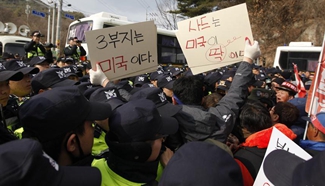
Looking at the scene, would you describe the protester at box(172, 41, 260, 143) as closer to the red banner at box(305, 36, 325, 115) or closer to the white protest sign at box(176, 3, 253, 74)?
the white protest sign at box(176, 3, 253, 74)

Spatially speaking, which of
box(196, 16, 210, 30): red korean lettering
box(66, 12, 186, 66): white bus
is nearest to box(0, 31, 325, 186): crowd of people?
box(196, 16, 210, 30): red korean lettering

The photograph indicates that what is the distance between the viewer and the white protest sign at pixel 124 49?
9.04 feet

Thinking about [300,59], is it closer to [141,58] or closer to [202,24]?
[202,24]

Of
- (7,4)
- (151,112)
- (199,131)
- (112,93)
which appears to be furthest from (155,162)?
(7,4)

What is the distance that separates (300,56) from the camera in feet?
51.9

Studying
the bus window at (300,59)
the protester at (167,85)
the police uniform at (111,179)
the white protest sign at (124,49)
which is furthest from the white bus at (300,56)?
the police uniform at (111,179)

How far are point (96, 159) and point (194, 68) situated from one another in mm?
1659

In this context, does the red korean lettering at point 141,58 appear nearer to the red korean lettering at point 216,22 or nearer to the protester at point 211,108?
the protester at point 211,108

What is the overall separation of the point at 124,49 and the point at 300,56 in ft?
49.4

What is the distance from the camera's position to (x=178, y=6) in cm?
3212

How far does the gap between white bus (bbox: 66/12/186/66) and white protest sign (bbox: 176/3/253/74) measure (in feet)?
27.0

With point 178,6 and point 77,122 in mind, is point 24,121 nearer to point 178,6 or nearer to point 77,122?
point 77,122

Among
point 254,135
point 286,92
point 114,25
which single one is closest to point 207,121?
point 254,135

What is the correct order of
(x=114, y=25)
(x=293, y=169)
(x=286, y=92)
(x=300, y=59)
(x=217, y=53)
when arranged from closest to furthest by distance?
(x=293, y=169) < (x=217, y=53) < (x=286, y=92) < (x=114, y=25) < (x=300, y=59)
